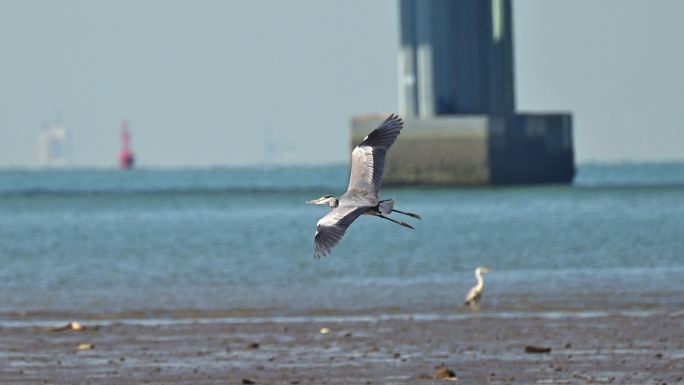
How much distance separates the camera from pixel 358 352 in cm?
2350

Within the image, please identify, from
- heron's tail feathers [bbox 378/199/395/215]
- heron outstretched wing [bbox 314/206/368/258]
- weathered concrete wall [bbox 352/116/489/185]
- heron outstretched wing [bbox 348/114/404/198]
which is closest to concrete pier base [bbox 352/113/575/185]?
weathered concrete wall [bbox 352/116/489/185]

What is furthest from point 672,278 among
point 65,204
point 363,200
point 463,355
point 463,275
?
point 65,204

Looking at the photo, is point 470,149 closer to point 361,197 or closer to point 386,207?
point 361,197

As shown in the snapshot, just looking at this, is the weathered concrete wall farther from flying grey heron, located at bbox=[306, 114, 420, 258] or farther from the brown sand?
flying grey heron, located at bbox=[306, 114, 420, 258]

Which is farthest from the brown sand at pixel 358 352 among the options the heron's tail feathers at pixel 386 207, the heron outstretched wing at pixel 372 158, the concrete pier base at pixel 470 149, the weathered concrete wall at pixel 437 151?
the concrete pier base at pixel 470 149

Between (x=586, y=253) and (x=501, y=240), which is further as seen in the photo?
(x=501, y=240)

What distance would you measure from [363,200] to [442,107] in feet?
286

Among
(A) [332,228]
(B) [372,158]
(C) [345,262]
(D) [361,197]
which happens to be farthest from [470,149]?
(A) [332,228]

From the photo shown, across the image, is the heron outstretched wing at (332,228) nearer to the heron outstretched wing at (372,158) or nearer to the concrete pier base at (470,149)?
the heron outstretched wing at (372,158)

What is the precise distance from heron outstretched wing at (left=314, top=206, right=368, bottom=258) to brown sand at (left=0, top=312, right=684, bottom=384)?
10.5ft

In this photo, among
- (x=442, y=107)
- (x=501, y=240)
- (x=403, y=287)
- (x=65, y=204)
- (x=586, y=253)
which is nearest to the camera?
(x=403, y=287)

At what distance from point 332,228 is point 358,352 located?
20.4ft

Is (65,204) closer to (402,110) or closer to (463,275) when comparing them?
(402,110)

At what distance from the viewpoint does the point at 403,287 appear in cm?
3644
